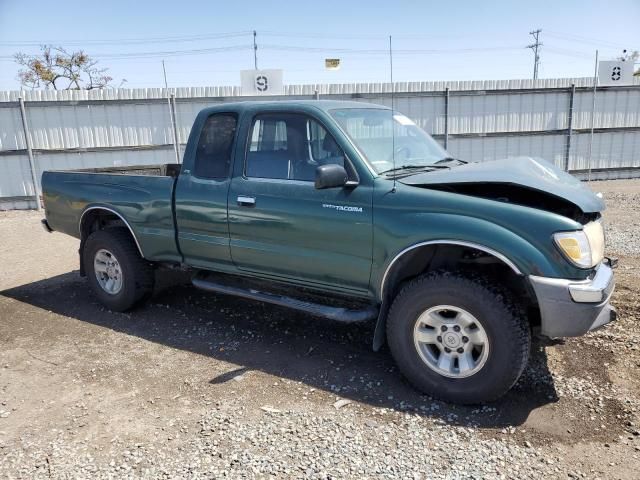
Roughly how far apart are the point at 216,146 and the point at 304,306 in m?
1.67

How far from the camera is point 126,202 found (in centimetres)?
508

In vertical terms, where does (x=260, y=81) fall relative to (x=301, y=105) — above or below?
above

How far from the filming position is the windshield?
401 centimetres

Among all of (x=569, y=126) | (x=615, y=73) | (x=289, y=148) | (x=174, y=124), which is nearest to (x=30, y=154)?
(x=174, y=124)

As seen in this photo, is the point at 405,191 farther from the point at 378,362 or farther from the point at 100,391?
the point at 100,391

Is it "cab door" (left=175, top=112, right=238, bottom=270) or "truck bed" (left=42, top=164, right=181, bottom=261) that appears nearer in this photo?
"cab door" (left=175, top=112, right=238, bottom=270)

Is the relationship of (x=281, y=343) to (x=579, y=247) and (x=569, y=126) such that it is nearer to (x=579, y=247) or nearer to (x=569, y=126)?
(x=579, y=247)

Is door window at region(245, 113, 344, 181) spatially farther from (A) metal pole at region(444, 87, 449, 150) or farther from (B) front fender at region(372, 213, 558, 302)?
(A) metal pole at region(444, 87, 449, 150)

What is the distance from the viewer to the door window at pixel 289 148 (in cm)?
408

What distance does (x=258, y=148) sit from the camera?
4.41 metres

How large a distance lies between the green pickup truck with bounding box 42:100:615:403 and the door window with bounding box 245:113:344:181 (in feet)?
0.04

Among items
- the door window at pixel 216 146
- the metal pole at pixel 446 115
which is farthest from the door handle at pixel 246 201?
the metal pole at pixel 446 115

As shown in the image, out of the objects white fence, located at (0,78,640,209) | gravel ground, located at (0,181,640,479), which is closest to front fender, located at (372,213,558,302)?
gravel ground, located at (0,181,640,479)

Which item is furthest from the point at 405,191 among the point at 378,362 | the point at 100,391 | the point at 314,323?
the point at 100,391
